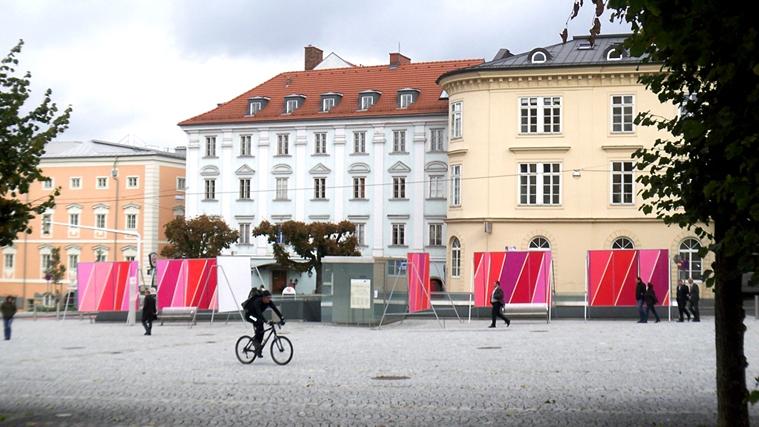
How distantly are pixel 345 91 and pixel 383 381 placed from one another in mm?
53067

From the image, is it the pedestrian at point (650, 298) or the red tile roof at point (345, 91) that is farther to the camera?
the red tile roof at point (345, 91)

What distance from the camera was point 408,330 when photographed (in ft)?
108

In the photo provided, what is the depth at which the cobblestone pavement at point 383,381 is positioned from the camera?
41.4 ft

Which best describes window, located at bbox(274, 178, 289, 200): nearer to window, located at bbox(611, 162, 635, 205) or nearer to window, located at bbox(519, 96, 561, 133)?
window, located at bbox(519, 96, 561, 133)

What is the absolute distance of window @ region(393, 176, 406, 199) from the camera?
64.0m

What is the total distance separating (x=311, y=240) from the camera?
57.8m

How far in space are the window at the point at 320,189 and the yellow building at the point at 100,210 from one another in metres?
13.7

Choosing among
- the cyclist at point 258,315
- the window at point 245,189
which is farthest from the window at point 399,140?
the cyclist at point 258,315

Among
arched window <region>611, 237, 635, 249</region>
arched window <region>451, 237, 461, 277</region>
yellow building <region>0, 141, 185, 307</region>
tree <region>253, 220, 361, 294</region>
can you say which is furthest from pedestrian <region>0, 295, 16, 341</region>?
yellow building <region>0, 141, 185, 307</region>

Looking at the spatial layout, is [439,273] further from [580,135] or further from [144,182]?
[144,182]

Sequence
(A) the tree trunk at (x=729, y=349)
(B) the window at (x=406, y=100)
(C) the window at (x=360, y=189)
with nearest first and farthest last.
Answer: (A) the tree trunk at (x=729, y=349) → (C) the window at (x=360, y=189) → (B) the window at (x=406, y=100)

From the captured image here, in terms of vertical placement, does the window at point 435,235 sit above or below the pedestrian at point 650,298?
above

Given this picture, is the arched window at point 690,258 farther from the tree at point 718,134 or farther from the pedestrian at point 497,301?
the tree at point 718,134

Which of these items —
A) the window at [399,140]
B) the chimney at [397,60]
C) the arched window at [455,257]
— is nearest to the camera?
the arched window at [455,257]
